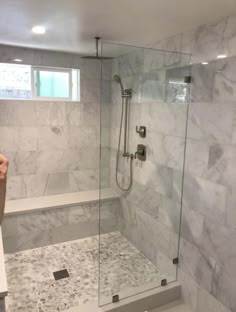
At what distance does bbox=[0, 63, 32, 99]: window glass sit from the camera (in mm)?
3271

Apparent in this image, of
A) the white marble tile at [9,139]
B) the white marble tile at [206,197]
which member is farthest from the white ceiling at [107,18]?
the white marble tile at [206,197]

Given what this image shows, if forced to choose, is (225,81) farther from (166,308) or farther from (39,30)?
(166,308)

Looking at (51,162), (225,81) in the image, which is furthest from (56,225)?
(225,81)

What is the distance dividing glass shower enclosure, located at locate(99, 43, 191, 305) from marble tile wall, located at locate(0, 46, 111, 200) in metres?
0.20

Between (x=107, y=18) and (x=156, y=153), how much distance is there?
1369 millimetres

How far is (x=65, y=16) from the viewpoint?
189 cm

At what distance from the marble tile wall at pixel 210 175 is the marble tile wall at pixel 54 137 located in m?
1.42

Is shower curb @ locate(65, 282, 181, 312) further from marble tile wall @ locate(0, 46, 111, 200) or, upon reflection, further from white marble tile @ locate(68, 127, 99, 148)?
white marble tile @ locate(68, 127, 99, 148)

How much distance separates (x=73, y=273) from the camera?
2682mm

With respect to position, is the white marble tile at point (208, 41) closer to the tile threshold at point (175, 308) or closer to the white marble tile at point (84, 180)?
the tile threshold at point (175, 308)

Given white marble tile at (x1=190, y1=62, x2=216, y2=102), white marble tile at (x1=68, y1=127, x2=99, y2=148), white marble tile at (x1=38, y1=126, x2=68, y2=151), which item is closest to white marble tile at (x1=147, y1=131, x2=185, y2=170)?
white marble tile at (x1=190, y1=62, x2=216, y2=102)

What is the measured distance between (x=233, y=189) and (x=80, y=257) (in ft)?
6.42

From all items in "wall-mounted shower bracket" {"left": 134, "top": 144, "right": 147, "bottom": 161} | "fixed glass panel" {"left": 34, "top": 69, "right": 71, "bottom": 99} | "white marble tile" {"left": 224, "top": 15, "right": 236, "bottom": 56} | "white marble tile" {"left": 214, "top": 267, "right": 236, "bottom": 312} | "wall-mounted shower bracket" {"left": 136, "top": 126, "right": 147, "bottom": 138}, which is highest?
"white marble tile" {"left": 224, "top": 15, "right": 236, "bottom": 56}

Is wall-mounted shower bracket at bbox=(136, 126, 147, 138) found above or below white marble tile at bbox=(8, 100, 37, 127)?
below
